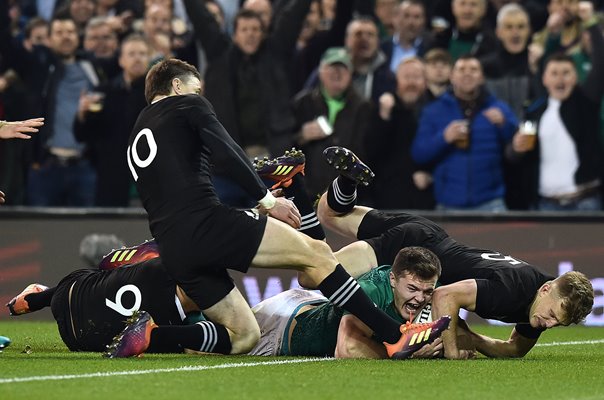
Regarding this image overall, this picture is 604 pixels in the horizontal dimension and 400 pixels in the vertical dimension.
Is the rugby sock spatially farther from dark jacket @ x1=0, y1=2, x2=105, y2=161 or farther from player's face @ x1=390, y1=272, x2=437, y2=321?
dark jacket @ x1=0, y1=2, x2=105, y2=161

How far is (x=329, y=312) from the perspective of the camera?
8805 millimetres

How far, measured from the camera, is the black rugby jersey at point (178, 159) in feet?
27.2

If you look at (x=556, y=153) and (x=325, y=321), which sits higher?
(x=556, y=153)

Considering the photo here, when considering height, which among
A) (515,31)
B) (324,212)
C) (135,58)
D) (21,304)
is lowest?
(21,304)

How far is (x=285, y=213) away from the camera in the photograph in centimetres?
863

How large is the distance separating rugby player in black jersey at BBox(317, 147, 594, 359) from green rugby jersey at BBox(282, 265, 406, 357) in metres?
0.43

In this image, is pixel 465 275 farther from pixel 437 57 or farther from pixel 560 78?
pixel 437 57

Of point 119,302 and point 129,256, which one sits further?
point 129,256

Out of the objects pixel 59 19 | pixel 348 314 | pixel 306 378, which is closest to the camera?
pixel 306 378

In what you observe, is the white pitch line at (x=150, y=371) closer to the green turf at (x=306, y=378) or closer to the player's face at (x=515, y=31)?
the green turf at (x=306, y=378)

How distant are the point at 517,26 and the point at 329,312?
18.3 ft

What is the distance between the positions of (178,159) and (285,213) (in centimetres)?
81

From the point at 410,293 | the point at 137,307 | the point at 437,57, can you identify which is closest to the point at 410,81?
the point at 437,57

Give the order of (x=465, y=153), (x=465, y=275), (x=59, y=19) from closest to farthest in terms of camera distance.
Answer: (x=465, y=275)
(x=465, y=153)
(x=59, y=19)
